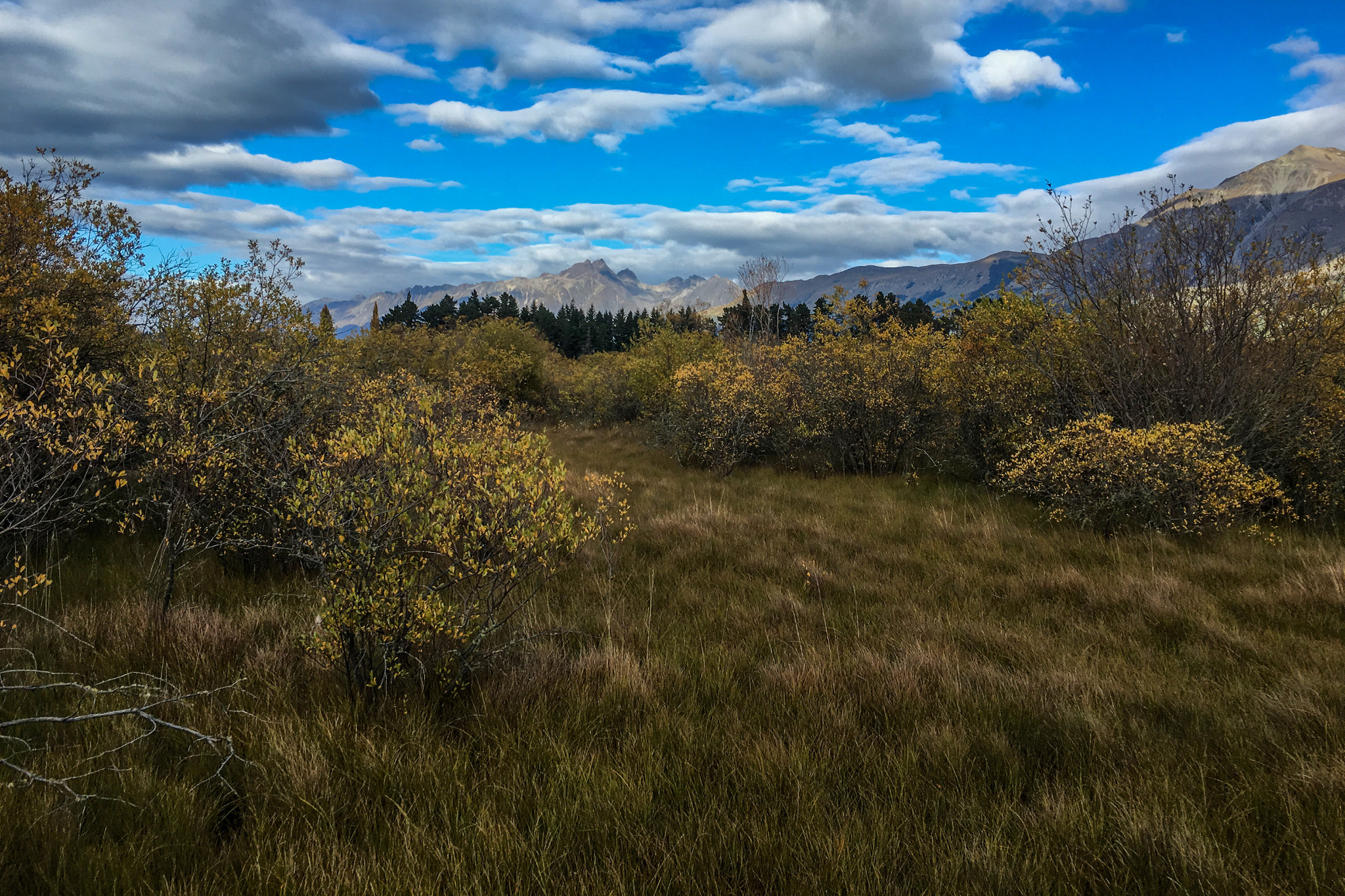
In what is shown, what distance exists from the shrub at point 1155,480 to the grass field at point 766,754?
1.28 meters

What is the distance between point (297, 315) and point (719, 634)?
23.7 feet

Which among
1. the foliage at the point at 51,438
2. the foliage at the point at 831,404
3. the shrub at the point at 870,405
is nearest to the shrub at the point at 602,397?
the foliage at the point at 831,404

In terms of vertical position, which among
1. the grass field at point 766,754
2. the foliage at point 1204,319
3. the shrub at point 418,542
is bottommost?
the grass field at point 766,754

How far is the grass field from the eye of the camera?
204 centimetres

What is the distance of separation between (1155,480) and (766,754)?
6.41 m

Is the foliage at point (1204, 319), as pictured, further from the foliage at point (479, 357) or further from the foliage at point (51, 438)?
the foliage at point (479, 357)

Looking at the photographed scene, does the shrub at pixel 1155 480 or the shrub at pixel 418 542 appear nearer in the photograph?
the shrub at pixel 418 542

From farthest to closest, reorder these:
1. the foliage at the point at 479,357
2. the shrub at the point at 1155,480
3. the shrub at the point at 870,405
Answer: the foliage at the point at 479,357 → the shrub at the point at 870,405 → the shrub at the point at 1155,480

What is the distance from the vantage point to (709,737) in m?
2.86

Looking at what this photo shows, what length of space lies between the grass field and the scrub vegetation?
0.02 m

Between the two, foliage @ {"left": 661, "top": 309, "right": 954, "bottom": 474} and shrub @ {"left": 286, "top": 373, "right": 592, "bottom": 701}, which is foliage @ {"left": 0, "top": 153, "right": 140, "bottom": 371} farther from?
foliage @ {"left": 661, "top": 309, "right": 954, "bottom": 474}

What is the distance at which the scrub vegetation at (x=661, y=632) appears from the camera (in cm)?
215

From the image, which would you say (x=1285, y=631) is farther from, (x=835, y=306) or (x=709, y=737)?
(x=835, y=306)

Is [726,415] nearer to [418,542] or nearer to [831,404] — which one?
[831,404]
